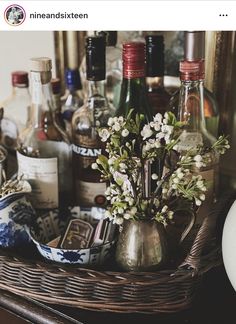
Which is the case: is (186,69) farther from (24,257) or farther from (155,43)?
(24,257)

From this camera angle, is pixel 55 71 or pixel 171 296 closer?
pixel 171 296

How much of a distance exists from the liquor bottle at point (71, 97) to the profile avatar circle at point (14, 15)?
193mm

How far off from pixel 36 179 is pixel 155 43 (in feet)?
0.86

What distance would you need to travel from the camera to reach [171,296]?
0.72 metres

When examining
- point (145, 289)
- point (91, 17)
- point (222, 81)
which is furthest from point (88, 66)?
point (145, 289)

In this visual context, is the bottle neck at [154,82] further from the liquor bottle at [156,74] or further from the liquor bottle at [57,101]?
the liquor bottle at [57,101]

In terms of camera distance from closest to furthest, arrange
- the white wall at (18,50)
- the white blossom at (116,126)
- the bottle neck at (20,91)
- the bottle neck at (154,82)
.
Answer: the white blossom at (116,126) < the bottle neck at (154,82) < the bottle neck at (20,91) < the white wall at (18,50)

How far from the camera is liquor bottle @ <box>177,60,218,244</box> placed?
816 mm

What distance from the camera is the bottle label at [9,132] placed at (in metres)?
1.04

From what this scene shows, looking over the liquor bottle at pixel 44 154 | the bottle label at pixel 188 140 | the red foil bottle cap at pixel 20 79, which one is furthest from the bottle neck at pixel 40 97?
the bottle label at pixel 188 140

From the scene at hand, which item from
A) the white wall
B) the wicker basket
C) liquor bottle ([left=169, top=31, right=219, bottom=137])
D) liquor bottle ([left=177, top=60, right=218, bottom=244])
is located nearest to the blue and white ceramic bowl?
the wicker basket

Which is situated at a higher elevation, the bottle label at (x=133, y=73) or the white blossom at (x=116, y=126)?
the bottle label at (x=133, y=73)

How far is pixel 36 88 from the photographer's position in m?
0.88

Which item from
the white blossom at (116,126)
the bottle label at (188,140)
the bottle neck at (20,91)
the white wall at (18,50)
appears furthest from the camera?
the white wall at (18,50)
